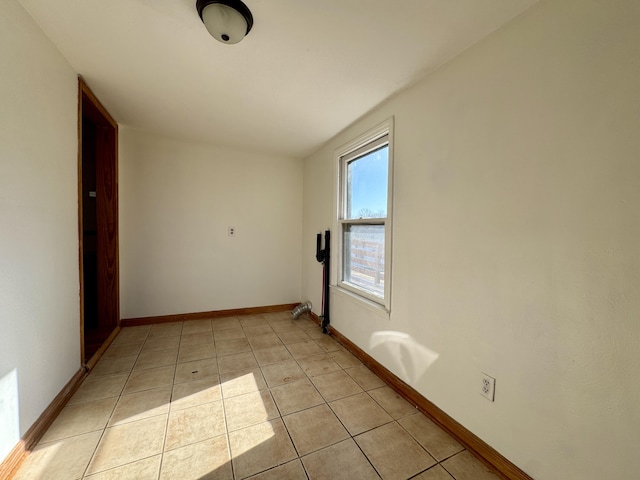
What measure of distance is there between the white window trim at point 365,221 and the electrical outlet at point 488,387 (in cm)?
78

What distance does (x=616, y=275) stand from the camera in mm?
932

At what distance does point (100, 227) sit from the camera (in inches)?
109

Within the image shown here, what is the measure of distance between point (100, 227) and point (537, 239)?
A: 376 cm

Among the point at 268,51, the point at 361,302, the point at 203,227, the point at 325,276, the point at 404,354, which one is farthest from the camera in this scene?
the point at 203,227

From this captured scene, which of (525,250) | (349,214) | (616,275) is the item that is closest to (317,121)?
(349,214)

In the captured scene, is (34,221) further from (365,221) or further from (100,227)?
(365,221)

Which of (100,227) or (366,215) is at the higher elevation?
(366,215)

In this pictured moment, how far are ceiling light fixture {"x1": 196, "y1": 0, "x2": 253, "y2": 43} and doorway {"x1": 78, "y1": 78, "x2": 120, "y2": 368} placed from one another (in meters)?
2.08

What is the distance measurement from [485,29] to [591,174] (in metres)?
0.94

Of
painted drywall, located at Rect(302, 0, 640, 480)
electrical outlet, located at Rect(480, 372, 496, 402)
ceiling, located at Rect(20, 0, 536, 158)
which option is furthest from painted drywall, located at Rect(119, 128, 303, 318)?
electrical outlet, located at Rect(480, 372, 496, 402)

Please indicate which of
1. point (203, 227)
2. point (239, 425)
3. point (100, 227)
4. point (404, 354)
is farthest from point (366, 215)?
point (100, 227)

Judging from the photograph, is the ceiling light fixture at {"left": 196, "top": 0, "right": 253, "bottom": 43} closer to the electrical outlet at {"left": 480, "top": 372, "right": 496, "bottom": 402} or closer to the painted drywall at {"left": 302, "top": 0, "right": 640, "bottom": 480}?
the painted drywall at {"left": 302, "top": 0, "right": 640, "bottom": 480}

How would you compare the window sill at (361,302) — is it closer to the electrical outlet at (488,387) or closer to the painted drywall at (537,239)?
the painted drywall at (537,239)

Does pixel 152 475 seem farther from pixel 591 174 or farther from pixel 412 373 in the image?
pixel 591 174
